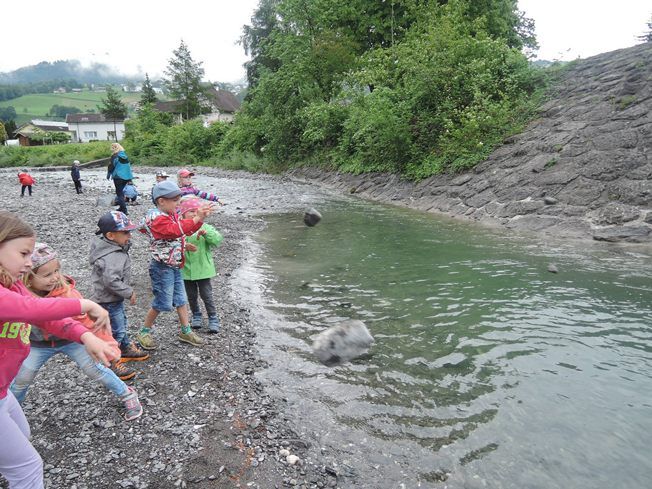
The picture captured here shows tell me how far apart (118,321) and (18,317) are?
2856mm

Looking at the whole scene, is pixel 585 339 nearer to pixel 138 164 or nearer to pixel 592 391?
pixel 592 391

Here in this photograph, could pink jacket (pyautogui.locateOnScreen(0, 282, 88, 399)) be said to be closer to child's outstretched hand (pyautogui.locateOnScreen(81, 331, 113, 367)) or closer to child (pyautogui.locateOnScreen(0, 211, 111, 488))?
child (pyautogui.locateOnScreen(0, 211, 111, 488))

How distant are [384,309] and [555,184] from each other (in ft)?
34.2

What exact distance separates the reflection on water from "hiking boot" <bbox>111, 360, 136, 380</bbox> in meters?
1.70

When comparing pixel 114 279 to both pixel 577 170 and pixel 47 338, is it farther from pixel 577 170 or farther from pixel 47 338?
pixel 577 170

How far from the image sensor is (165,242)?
5.68 meters

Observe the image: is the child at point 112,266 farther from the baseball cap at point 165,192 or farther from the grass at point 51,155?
the grass at point 51,155

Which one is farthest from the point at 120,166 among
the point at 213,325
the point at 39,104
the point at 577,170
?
the point at 39,104

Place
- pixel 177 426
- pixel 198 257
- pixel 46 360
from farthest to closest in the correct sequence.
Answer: pixel 198 257 < pixel 177 426 < pixel 46 360

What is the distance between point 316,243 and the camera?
515 inches

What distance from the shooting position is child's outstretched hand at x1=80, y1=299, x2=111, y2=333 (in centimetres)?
285

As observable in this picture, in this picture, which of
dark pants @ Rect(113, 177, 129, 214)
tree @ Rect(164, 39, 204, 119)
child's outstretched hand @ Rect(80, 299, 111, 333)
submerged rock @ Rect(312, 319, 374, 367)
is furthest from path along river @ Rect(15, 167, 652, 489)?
tree @ Rect(164, 39, 204, 119)

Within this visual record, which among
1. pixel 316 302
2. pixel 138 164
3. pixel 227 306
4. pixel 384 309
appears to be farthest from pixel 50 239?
pixel 138 164

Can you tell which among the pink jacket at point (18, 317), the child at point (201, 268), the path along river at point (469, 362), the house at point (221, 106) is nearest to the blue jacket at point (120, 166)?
the path along river at point (469, 362)
